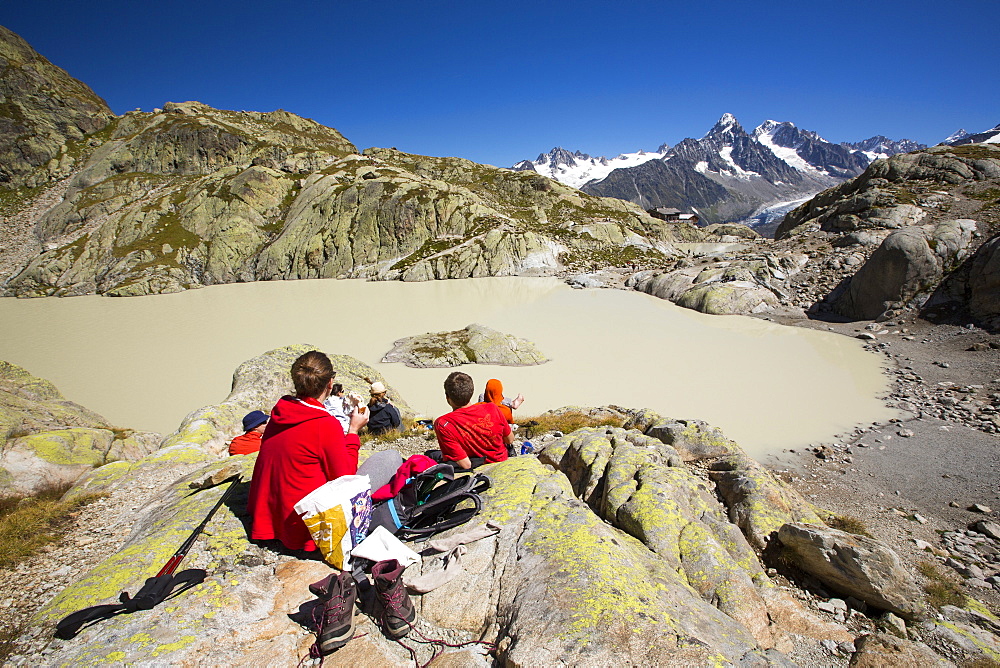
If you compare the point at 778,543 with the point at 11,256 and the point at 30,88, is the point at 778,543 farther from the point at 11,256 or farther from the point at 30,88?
the point at 30,88

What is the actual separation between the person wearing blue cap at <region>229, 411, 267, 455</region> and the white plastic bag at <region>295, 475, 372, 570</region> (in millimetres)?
4601

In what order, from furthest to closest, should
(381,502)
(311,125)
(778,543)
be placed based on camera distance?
(311,125) < (778,543) < (381,502)

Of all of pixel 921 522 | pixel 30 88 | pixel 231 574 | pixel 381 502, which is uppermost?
pixel 30 88

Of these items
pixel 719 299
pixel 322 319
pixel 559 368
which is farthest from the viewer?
pixel 322 319

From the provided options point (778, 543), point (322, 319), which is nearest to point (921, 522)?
point (778, 543)

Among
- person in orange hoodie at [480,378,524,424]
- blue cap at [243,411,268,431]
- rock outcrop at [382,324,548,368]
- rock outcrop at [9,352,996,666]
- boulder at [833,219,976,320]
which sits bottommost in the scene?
rock outcrop at [382,324,548,368]

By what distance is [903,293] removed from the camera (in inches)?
1084

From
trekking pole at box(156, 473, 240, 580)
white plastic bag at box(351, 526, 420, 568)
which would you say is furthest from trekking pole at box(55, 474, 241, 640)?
white plastic bag at box(351, 526, 420, 568)

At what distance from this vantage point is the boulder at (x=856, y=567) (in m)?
5.06

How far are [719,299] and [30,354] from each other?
57452 mm

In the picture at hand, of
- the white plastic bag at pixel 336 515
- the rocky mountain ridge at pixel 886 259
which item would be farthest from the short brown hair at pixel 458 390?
the rocky mountain ridge at pixel 886 259

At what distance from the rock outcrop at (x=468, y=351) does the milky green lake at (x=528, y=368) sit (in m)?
1.01

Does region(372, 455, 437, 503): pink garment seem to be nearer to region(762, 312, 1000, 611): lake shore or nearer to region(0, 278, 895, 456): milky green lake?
region(762, 312, 1000, 611): lake shore

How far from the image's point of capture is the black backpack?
480 cm
